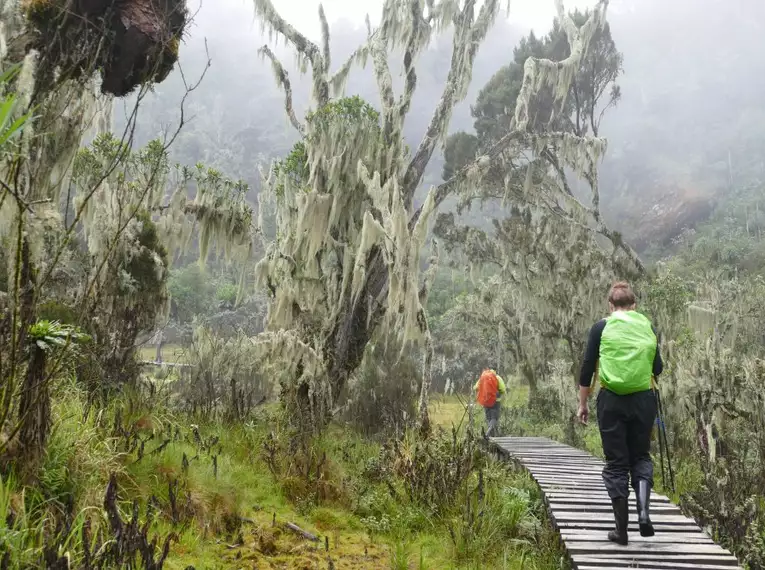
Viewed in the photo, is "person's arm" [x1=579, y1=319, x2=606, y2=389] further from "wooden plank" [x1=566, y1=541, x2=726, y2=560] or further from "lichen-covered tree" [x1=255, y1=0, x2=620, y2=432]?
"lichen-covered tree" [x1=255, y1=0, x2=620, y2=432]

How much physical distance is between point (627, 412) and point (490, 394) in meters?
6.08

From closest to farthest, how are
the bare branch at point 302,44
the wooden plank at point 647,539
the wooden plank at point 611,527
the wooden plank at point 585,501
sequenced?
the wooden plank at point 647,539
the wooden plank at point 611,527
the wooden plank at point 585,501
the bare branch at point 302,44

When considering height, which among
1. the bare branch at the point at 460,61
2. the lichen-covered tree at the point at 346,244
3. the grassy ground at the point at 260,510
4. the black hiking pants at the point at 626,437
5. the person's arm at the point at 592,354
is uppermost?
the bare branch at the point at 460,61

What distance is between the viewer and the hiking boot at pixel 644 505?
3018mm

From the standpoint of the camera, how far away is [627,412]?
305 centimetres

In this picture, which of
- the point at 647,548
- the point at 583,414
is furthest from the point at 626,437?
the point at 647,548

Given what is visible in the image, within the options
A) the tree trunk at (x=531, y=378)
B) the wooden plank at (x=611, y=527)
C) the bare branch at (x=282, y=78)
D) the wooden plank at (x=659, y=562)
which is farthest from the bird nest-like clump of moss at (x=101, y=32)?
the tree trunk at (x=531, y=378)

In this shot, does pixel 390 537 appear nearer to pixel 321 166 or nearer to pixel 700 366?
pixel 700 366

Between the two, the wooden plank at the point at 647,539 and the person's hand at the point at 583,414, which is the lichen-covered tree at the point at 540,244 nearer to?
the person's hand at the point at 583,414

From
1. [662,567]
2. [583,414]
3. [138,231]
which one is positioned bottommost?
[662,567]

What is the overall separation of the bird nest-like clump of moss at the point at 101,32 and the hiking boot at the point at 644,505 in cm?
374

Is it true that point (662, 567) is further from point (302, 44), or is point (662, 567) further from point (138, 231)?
point (302, 44)

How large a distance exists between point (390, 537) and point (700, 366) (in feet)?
15.2

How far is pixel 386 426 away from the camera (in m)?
7.90
